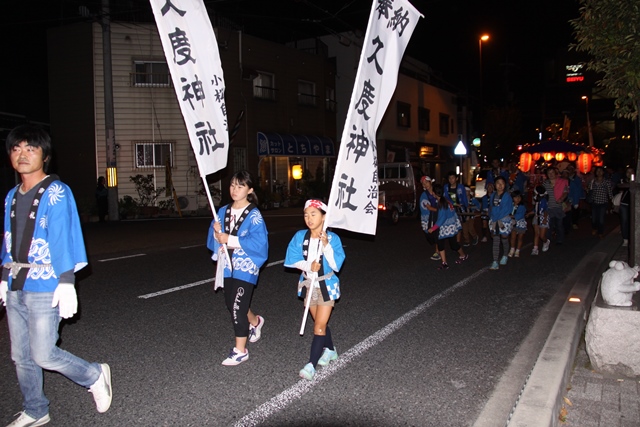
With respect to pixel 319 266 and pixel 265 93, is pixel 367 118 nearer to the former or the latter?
pixel 319 266

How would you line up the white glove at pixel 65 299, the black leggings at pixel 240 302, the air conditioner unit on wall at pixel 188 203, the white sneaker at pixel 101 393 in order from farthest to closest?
the air conditioner unit on wall at pixel 188 203 < the black leggings at pixel 240 302 < the white sneaker at pixel 101 393 < the white glove at pixel 65 299

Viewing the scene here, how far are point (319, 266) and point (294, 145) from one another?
2236cm

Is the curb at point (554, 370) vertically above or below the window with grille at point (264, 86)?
below

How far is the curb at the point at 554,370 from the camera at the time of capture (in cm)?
370

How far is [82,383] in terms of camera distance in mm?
3982

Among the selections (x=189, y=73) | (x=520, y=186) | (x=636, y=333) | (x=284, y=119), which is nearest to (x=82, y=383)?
(x=189, y=73)

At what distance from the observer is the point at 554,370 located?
14.7 feet

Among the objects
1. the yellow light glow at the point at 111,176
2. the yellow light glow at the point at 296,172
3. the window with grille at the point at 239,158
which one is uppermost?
the window with grille at the point at 239,158

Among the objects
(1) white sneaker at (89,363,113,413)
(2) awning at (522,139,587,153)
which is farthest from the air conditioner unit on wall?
(1) white sneaker at (89,363,113,413)

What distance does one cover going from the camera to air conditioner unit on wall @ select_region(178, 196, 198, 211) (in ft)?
76.2

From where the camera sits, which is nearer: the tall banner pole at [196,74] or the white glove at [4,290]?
the white glove at [4,290]

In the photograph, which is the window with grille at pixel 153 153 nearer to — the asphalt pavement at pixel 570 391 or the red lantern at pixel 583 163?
the red lantern at pixel 583 163

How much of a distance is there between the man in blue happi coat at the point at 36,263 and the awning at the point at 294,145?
852 inches

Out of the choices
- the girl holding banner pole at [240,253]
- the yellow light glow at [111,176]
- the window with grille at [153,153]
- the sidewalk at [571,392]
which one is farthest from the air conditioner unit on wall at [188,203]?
the sidewalk at [571,392]
